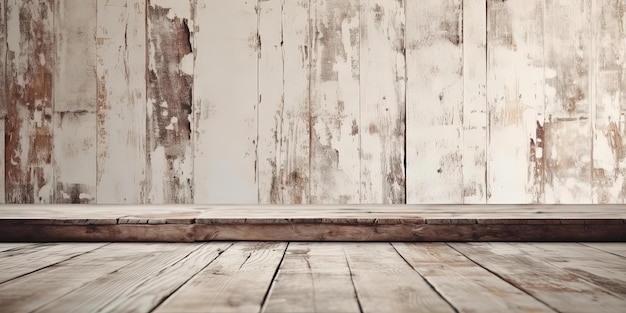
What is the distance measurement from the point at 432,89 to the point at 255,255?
1.22 meters

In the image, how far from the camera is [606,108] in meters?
2.22

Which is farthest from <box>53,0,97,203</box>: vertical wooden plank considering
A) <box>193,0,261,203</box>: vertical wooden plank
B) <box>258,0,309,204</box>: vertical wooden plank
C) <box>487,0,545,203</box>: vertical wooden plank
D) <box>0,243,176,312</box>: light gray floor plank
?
<box>487,0,545,203</box>: vertical wooden plank

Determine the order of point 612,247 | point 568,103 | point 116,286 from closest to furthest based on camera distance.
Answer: point 116,286, point 612,247, point 568,103

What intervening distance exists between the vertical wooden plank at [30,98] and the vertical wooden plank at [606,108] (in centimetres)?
215

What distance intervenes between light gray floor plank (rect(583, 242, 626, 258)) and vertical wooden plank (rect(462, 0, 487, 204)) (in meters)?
0.74

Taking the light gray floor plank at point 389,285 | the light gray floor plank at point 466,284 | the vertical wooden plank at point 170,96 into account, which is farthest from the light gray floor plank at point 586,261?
the vertical wooden plank at point 170,96

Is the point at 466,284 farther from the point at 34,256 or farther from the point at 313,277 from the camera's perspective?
the point at 34,256

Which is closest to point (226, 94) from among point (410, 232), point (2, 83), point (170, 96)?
point (170, 96)

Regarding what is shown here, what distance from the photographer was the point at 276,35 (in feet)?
7.35

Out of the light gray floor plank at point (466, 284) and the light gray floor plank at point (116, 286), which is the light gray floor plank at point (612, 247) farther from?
the light gray floor plank at point (116, 286)

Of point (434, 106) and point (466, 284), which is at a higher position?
point (434, 106)

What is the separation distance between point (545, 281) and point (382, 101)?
1324 mm

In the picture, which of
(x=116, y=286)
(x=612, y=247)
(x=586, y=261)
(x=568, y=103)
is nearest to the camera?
(x=116, y=286)

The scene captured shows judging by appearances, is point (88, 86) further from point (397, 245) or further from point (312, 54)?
point (397, 245)
